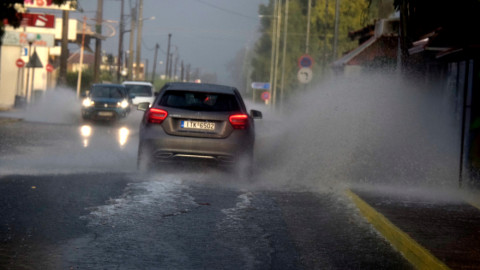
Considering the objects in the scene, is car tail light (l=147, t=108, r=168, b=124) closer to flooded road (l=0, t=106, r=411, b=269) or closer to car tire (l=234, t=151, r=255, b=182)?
flooded road (l=0, t=106, r=411, b=269)

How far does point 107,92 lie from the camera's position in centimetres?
3484

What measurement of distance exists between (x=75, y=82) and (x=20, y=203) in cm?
6299

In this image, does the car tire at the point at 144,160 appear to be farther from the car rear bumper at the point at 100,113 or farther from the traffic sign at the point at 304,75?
the traffic sign at the point at 304,75

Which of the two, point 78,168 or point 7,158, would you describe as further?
point 7,158

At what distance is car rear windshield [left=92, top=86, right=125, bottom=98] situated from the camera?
1363 inches

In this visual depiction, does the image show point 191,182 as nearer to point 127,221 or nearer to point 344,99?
point 127,221

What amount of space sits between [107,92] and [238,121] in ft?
69.7

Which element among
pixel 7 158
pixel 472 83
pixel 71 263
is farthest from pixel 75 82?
pixel 71 263

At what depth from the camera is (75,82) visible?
72562 mm

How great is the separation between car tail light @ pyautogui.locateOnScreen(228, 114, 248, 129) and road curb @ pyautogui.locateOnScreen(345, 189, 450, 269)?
3.54 metres

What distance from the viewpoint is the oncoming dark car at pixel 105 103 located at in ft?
110

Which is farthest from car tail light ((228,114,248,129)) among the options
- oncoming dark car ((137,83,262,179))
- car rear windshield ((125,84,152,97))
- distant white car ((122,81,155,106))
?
car rear windshield ((125,84,152,97))

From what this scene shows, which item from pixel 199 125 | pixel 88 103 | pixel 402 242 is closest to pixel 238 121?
pixel 199 125

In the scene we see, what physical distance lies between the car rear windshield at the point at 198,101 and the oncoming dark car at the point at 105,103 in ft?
63.2
